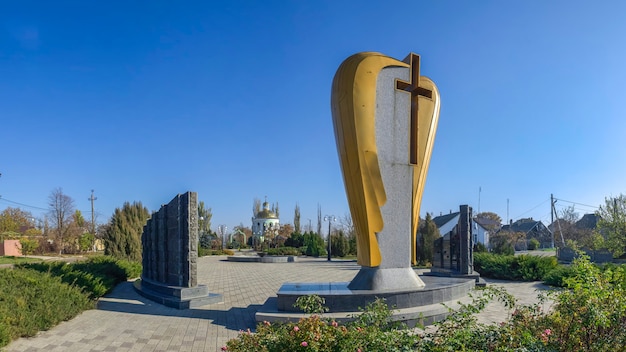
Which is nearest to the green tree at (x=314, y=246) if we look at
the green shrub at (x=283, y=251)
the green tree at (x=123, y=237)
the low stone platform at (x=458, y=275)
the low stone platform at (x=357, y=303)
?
the green shrub at (x=283, y=251)

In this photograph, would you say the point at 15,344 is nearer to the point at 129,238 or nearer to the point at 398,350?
the point at 398,350

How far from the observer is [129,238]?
19.6 metres

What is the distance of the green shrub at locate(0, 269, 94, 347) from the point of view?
19.9ft

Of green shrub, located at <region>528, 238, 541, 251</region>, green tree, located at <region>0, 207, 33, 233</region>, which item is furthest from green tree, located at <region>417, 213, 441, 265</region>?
green tree, located at <region>0, 207, 33, 233</region>

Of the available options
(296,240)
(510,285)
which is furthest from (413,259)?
(296,240)

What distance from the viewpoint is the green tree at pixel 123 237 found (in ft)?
62.6

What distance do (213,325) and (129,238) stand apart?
14675 mm

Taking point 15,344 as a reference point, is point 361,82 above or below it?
above

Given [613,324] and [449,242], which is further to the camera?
[449,242]

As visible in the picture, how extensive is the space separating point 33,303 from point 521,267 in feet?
47.2

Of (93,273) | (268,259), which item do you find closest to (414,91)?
(93,273)

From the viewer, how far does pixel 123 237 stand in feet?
63.6

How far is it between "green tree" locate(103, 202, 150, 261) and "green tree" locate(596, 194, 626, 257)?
76.0ft

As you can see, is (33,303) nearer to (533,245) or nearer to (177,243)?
(177,243)
